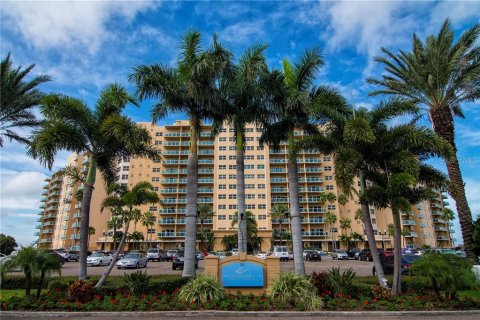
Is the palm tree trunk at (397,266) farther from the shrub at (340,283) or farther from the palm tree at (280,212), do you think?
the palm tree at (280,212)

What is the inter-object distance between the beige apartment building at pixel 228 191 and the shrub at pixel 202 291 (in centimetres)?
6312

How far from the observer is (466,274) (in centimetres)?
930

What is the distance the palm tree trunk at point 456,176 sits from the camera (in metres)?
16.7

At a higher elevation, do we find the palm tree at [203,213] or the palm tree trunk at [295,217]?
the palm tree at [203,213]

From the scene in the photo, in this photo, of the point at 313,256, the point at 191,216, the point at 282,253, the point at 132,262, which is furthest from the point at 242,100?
the point at 313,256

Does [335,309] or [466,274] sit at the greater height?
[466,274]

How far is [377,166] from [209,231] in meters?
62.2

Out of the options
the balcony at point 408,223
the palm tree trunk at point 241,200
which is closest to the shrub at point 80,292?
the palm tree trunk at point 241,200

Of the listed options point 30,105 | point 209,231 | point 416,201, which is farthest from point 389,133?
point 209,231

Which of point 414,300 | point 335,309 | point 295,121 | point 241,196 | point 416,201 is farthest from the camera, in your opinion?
point 295,121

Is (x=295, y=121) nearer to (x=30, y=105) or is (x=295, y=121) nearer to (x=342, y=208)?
(x=30, y=105)

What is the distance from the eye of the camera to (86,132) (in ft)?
45.1

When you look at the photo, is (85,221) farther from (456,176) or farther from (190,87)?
(456,176)

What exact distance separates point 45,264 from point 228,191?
2624 inches
